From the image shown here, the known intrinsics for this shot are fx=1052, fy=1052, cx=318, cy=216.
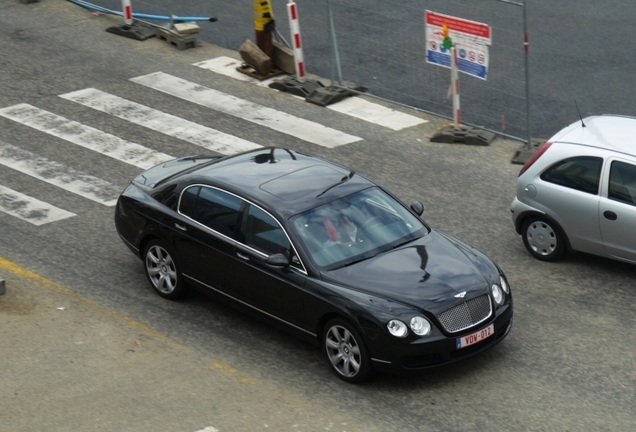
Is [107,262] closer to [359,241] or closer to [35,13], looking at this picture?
[359,241]

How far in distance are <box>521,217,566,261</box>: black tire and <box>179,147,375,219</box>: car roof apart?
7.79 ft

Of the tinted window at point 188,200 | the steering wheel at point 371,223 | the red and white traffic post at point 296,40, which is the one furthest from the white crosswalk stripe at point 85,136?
the steering wheel at point 371,223

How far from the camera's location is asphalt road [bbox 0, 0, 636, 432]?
902cm

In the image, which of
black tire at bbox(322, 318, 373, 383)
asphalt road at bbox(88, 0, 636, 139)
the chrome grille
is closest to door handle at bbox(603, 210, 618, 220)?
the chrome grille

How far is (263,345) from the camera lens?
1030 cm

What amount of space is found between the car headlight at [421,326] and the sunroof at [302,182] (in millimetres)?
1849

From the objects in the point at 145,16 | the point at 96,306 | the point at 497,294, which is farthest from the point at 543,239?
the point at 145,16

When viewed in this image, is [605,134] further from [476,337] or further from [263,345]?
[263,345]

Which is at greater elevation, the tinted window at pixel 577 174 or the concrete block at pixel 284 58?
the tinted window at pixel 577 174

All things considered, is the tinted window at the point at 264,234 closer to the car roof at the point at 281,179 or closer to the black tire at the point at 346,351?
the car roof at the point at 281,179

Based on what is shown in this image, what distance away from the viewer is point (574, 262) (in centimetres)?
1206

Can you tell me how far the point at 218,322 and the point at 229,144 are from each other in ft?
16.8

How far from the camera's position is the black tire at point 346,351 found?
9.32 metres

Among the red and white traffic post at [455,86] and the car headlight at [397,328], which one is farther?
the red and white traffic post at [455,86]
